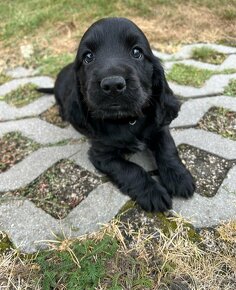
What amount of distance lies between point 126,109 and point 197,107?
0.97m

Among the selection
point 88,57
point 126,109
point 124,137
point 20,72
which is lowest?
point 20,72

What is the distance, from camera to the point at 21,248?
174 centimetres

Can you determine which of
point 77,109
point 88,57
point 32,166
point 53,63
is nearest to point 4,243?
point 32,166

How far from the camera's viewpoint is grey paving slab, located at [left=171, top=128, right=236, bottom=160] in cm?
221

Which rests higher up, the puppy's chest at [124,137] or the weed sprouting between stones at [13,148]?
the puppy's chest at [124,137]

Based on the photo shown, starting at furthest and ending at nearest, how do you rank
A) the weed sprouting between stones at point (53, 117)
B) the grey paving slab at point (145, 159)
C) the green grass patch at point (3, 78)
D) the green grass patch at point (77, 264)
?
the green grass patch at point (3, 78)
the weed sprouting between stones at point (53, 117)
the grey paving slab at point (145, 159)
the green grass patch at point (77, 264)

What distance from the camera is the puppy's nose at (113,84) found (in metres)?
1.72

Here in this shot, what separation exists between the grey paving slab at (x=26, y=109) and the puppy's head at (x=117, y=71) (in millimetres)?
853

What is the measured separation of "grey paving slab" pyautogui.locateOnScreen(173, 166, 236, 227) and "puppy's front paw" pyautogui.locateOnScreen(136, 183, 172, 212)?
67 millimetres

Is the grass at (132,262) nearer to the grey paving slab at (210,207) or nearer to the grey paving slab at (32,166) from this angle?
the grey paving slab at (210,207)

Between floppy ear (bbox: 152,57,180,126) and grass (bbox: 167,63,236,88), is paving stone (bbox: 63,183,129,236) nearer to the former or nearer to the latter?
floppy ear (bbox: 152,57,180,126)

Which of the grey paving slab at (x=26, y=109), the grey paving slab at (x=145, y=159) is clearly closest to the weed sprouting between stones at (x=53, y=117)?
the grey paving slab at (x=26, y=109)

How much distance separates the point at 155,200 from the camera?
1.85 metres

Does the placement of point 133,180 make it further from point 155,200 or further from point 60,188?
point 60,188
